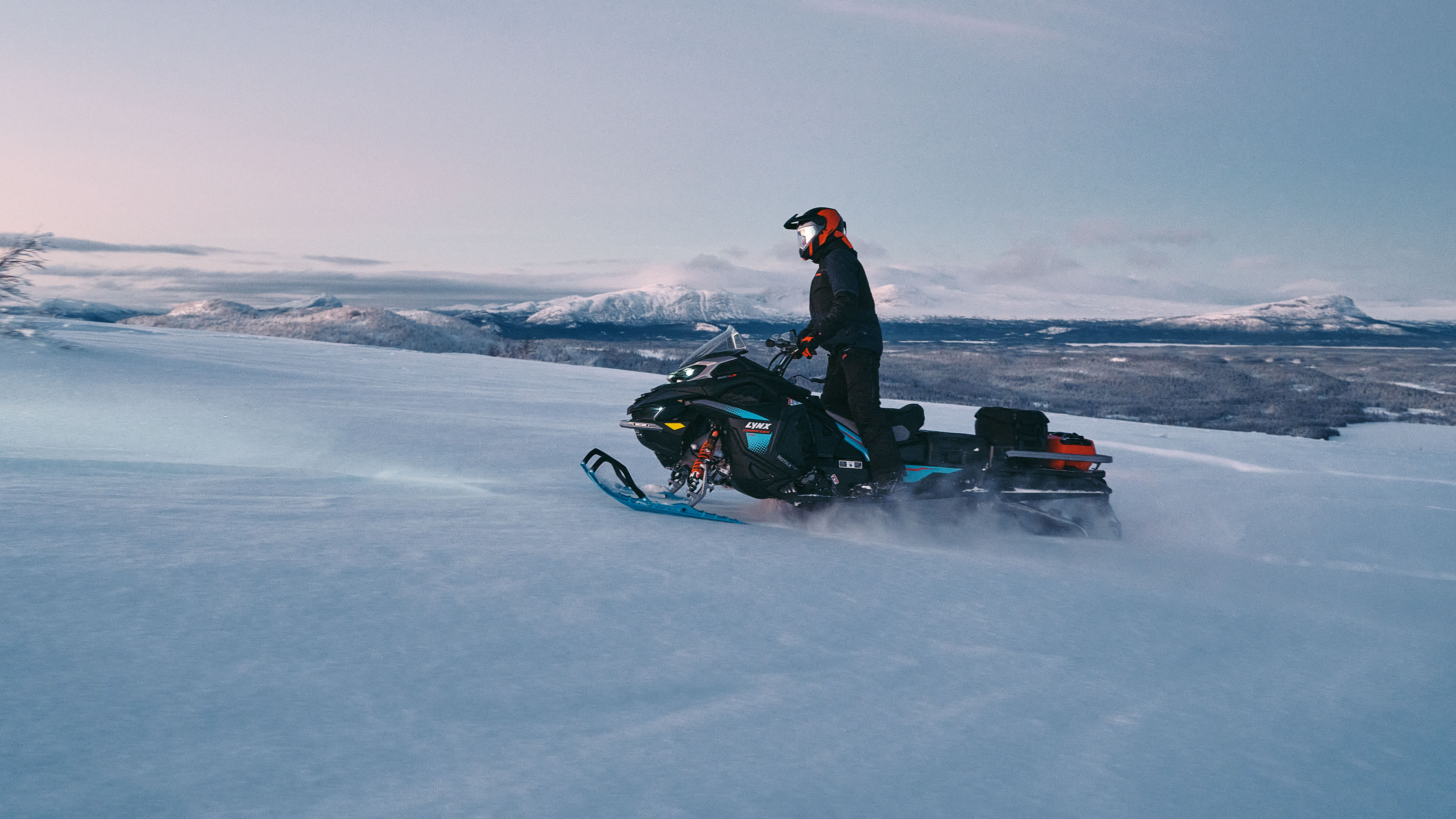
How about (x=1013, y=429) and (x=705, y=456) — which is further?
(x=1013, y=429)

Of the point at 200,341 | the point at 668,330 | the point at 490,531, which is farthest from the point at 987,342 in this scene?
the point at 490,531

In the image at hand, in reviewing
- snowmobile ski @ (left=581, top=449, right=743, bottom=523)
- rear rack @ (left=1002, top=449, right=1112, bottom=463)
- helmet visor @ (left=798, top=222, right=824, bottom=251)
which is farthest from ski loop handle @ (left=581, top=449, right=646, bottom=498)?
rear rack @ (left=1002, top=449, right=1112, bottom=463)

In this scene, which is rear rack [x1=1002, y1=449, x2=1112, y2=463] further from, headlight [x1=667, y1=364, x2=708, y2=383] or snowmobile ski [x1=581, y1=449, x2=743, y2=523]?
headlight [x1=667, y1=364, x2=708, y2=383]

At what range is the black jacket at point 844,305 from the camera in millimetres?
4891

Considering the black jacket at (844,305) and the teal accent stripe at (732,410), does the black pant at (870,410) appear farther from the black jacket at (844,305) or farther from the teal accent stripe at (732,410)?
the teal accent stripe at (732,410)

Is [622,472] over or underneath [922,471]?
underneath

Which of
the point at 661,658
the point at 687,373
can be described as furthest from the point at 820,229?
the point at 661,658

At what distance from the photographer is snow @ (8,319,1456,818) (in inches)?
68.9

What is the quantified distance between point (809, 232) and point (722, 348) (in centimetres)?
89

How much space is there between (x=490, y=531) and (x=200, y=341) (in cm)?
1429

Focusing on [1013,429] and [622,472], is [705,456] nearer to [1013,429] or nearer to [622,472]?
[622,472]

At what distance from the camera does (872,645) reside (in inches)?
107

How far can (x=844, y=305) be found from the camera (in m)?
4.89

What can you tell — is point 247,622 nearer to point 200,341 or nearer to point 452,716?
point 452,716
